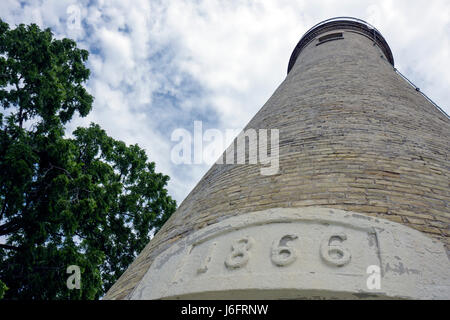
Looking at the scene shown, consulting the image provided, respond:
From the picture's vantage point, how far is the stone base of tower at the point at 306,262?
2062 millimetres

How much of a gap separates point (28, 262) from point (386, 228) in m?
6.95

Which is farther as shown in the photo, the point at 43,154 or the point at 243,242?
the point at 43,154

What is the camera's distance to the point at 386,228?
2.41 metres

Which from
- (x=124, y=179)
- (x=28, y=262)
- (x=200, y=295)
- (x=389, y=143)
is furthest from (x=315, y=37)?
(x=200, y=295)

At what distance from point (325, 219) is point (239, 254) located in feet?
2.06

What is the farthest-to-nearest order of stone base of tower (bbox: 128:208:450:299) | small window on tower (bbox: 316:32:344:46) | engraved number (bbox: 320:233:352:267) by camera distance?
1. small window on tower (bbox: 316:32:344:46)
2. engraved number (bbox: 320:233:352:267)
3. stone base of tower (bbox: 128:208:450:299)

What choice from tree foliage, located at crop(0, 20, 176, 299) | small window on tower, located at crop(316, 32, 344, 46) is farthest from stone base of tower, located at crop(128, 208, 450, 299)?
small window on tower, located at crop(316, 32, 344, 46)

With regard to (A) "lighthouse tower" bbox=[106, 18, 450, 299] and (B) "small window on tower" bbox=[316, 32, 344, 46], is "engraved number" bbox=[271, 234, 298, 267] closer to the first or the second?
(A) "lighthouse tower" bbox=[106, 18, 450, 299]

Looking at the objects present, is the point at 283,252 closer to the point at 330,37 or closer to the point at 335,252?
the point at 335,252

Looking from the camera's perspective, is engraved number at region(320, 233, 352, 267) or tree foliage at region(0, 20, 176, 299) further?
tree foliage at region(0, 20, 176, 299)

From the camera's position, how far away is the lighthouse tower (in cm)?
215

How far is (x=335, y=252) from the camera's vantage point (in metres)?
2.26

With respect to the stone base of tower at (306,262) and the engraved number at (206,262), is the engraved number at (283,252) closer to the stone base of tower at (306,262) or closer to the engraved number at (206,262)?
the stone base of tower at (306,262)
